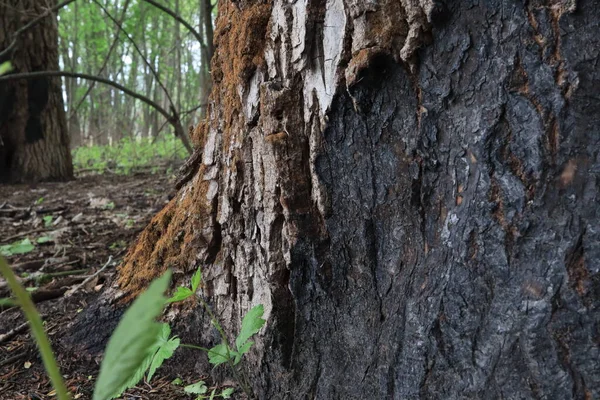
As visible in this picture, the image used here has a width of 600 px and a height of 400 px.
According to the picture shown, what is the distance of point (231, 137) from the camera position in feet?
4.91

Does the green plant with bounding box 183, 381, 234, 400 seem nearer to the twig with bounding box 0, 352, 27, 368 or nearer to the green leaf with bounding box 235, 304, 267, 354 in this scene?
the green leaf with bounding box 235, 304, 267, 354

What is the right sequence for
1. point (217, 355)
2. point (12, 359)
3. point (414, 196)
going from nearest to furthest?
point (414, 196)
point (217, 355)
point (12, 359)

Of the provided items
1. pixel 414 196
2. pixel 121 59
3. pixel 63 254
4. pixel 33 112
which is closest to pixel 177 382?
pixel 414 196

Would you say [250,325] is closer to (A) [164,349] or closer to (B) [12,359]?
(A) [164,349]

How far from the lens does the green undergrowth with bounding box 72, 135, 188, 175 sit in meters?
7.95

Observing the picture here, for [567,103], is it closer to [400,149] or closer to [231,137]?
[400,149]

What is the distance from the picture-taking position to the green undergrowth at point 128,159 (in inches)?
313

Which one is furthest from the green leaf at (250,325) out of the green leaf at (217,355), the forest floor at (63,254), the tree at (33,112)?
the tree at (33,112)

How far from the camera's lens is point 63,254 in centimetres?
300

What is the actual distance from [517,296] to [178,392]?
3.63ft

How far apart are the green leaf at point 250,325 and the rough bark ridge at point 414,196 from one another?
0.34 feet

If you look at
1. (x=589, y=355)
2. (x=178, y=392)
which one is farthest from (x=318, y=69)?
(x=178, y=392)

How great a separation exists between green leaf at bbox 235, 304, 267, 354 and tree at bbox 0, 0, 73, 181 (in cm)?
538

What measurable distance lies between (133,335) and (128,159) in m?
9.53
